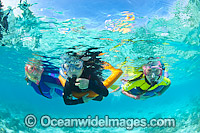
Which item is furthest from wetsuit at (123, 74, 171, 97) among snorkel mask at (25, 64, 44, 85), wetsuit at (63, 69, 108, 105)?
snorkel mask at (25, 64, 44, 85)

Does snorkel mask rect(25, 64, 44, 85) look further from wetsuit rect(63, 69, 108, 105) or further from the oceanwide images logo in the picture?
the oceanwide images logo

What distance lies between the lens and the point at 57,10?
6.15m

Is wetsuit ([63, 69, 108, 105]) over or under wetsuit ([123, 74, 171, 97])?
under

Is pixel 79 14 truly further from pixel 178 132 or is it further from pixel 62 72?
pixel 178 132

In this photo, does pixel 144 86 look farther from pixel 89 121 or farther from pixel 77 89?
pixel 89 121

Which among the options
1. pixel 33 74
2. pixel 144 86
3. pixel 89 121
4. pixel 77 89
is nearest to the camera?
pixel 77 89

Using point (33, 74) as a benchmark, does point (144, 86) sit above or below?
above

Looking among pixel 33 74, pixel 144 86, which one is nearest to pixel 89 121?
pixel 144 86

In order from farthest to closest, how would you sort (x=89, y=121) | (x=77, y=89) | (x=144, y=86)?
(x=89, y=121) → (x=144, y=86) → (x=77, y=89)

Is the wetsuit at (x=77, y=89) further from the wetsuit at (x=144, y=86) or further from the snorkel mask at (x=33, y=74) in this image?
the wetsuit at (x=144, y=86)

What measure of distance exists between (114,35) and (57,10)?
3.48 metres

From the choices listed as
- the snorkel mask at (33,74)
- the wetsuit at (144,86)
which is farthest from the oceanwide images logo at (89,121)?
the snorkel mask at (33,74)

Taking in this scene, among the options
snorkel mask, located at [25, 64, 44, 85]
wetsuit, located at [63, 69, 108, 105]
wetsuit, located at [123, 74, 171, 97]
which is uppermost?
wetsuit, located at [123, 74, 171, 97]

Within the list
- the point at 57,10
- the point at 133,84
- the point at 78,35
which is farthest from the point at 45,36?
the point at 133,84
